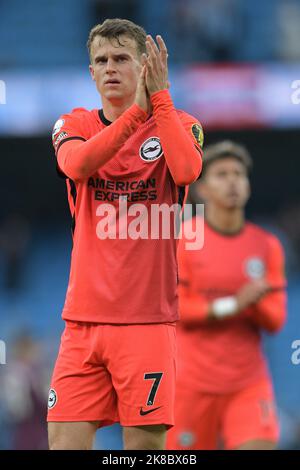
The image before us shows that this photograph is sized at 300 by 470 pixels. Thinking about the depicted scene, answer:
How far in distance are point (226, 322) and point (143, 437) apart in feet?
7.91

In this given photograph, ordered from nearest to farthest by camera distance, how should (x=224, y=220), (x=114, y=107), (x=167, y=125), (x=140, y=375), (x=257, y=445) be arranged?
1. (x=167, y=125)
2. (x=140, y=375)
3. (x=114, y=107)
4. (x=257, y=445)
5. (x=224, y=220)

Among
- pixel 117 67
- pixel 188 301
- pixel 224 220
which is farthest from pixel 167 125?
pixel 224 220

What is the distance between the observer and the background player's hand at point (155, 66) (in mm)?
4359

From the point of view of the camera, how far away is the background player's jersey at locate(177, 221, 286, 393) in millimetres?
6711

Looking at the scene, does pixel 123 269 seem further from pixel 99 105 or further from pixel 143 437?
pixel 99 105

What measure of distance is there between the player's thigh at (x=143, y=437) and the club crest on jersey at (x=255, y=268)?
2647mm

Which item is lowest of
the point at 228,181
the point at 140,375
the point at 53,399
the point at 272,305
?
the point at 53,399

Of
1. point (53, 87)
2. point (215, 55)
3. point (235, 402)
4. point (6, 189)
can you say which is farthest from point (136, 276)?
point (6, 189)

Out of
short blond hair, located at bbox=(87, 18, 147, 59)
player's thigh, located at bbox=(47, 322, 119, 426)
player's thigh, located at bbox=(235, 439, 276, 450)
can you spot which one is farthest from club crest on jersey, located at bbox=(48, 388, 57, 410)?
player's thigh, located at bbox=(235, 439, 276, 450)

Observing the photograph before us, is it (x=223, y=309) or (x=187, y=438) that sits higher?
(x=223, y=309)

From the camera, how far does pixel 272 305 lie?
269 inches

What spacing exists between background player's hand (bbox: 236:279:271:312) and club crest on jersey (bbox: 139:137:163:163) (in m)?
2.30

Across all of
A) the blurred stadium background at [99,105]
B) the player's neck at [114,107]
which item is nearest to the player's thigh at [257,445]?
the player's neck at [114,107]

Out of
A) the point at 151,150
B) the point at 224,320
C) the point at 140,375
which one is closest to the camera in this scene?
the point at 140,375
